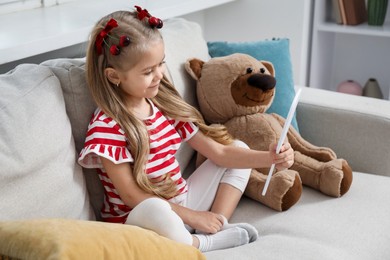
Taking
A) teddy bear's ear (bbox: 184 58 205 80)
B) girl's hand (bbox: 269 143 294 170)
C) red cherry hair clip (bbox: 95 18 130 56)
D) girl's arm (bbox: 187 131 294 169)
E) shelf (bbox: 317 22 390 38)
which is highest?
red cherry hair clip (bbox: 95 18 130 56)

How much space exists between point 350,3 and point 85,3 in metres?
1.29

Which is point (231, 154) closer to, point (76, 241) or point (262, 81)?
point (262, 81)

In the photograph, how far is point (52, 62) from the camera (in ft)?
5.16

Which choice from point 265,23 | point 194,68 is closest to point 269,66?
point 194,68

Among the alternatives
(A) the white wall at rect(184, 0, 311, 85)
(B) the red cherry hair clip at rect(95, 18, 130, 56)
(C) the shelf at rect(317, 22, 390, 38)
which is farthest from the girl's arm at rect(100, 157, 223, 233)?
(C) the shelf at rect(317, 22, 390, 38)

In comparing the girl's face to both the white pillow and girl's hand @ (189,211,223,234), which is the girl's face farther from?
girl's hand @ (189,211,223,234)

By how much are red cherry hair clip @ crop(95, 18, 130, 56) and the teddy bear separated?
40 cm

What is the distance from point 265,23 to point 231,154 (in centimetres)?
134

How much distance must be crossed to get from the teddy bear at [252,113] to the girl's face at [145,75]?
1.02ft

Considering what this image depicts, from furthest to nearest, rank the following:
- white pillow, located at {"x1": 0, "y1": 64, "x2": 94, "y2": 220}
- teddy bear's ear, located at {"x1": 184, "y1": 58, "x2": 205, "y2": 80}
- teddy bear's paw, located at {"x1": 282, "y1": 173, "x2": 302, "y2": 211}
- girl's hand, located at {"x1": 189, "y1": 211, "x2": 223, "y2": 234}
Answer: teddy bear's ear, located at {"x1": 184, "y1": 58, "x2": 205, "y2": 80}, teddy bear's paw, located at {"x1": 282, "y1": 173, "x2": 302, "y2": 211}, girl's hand, located at {"x1": 189, "y1": 211, "x2": 223, "y2": 234}, white pillow, located at {"x1": 0, "y1": 64, "x2": 94, "y2": 220}

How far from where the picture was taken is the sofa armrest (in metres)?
1.94

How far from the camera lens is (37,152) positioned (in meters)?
1.33

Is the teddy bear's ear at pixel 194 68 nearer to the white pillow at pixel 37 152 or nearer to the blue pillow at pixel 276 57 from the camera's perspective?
the blue pillow at pixel 276 57

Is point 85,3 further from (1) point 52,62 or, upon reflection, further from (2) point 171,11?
(1) point 52,62
